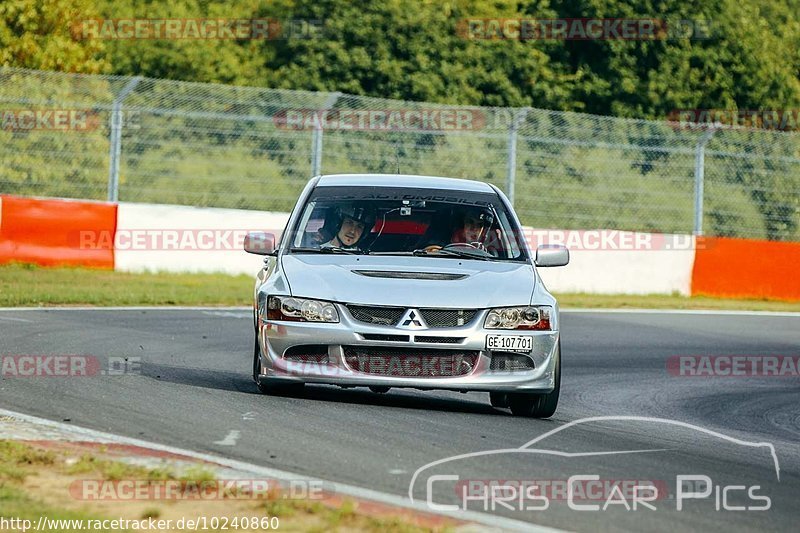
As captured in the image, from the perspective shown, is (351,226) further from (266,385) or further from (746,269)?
(746,269)

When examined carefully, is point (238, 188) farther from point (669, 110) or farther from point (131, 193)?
point (669, 110)

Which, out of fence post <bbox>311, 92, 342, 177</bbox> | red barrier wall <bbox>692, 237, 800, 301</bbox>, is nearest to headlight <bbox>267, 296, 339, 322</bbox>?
fence post <bbox>311, 92, 342, 177</bbox>

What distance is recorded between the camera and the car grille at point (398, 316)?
9453mm

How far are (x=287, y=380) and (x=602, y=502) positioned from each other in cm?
325

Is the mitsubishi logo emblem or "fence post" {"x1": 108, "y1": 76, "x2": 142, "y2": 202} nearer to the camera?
the mitsubishi logo emblem

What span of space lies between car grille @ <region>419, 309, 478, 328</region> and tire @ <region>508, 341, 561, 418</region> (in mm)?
684

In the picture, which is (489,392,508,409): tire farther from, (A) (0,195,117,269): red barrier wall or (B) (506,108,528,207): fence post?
(B) (506,108,528,207): fence post

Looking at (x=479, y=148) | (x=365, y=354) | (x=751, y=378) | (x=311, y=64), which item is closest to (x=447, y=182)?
(x=365, y=354)

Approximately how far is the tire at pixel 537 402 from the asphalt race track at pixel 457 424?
13 centimetres

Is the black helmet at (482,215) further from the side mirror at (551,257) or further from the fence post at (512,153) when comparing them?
the fence post at (512,153)

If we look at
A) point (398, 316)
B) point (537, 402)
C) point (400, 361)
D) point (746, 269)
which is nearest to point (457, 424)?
point (400, 361)

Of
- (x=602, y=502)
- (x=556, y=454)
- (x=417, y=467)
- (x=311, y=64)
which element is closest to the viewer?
(x=602, y=502)

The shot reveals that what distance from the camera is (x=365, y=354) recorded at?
9508 mm

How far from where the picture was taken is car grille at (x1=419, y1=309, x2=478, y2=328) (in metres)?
9.48
